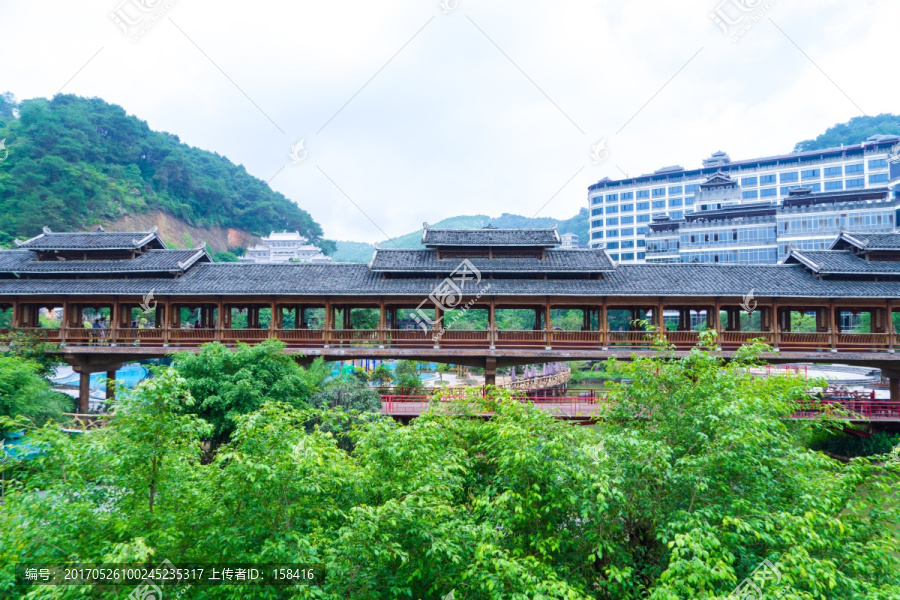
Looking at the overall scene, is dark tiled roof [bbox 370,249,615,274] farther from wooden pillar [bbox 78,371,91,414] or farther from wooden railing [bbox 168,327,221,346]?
wooden pillar [bbox 78,371,91,414]

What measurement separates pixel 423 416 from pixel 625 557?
3.61 meters

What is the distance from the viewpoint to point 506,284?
1970 cm

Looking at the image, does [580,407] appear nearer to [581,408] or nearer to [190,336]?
[581,408]

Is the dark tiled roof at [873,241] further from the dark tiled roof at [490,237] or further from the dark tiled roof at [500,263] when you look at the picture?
the dark tiled roof at [490,237]

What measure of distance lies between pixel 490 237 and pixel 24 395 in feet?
56.5

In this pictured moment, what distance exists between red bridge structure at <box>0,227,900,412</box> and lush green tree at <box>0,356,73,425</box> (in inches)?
130

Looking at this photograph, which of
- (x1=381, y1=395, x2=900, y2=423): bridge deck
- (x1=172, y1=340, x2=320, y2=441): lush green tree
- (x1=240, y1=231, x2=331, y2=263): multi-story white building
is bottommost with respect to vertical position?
(x1=381, y1=395, x2=900, y2=423): bridge deck

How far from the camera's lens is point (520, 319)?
163ft

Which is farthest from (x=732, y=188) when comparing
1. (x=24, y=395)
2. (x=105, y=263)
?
(x=24, y=395)

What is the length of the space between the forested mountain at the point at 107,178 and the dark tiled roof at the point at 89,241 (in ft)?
80.6

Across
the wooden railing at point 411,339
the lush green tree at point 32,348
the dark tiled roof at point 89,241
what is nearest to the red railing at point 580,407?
the wooden railing at point 411,339

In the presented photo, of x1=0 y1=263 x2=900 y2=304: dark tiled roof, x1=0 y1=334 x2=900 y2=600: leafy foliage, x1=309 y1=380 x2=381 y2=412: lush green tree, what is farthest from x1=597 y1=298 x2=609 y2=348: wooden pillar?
x1=0 y1=334 x2=900 y2=600: leafy foliage

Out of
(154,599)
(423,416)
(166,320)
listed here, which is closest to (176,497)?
(154,599)

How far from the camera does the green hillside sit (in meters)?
99.8
